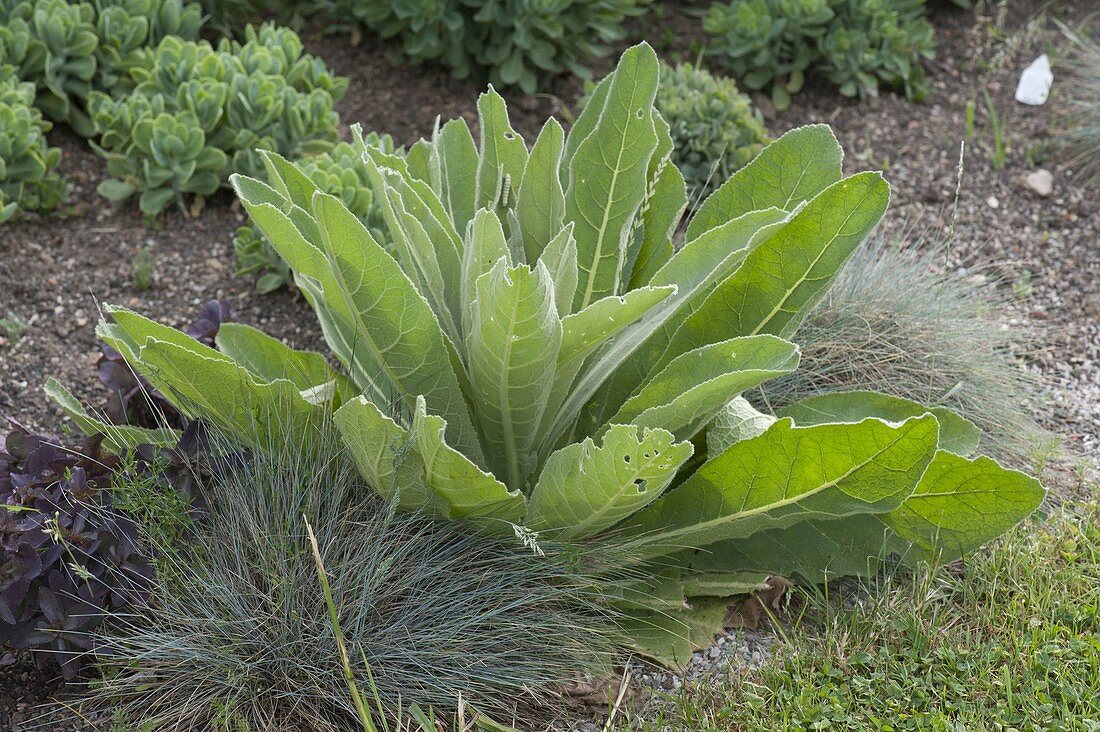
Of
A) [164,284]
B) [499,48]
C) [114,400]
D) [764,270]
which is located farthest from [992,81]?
[114,400]

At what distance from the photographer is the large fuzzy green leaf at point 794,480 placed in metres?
1.99

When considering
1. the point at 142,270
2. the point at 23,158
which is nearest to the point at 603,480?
the point at 142,270

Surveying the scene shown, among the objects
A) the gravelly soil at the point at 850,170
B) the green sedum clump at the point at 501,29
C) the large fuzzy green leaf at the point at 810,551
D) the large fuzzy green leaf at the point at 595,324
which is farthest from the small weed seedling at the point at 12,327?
the large fuzzy green leaf at the point at 810,551

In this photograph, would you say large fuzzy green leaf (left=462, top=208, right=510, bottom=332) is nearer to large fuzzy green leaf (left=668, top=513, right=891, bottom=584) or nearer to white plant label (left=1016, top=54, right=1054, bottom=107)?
large fuzzy green leaf (left=668, top=513, right=891, bottom=584)

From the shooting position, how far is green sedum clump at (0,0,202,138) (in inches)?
141

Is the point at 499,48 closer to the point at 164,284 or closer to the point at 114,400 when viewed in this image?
the point at 164,284

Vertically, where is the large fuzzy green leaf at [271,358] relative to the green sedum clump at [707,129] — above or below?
below

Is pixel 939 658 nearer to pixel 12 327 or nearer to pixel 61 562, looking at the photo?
pixel 61 562

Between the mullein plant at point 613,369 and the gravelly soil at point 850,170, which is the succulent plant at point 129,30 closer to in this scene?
the gravelly soil at point 850,170

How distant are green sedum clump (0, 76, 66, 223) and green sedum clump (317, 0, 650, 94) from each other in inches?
50.8

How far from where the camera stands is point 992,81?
4668 millimetres

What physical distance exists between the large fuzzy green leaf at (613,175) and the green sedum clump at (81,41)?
208 cm

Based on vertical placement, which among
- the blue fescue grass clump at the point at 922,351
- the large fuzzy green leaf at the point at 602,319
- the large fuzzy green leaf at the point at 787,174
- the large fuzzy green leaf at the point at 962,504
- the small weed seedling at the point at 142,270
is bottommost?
the small weed seedling at the point at 142,270

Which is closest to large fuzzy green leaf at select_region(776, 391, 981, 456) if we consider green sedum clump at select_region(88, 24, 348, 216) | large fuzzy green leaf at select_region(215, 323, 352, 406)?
large fuzzy green leaf at select_region(215, 323, 352, 406)
